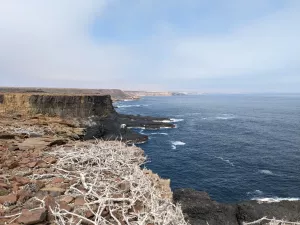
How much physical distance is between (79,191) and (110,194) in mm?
677

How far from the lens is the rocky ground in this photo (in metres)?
4.55

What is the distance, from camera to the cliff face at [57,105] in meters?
38.5

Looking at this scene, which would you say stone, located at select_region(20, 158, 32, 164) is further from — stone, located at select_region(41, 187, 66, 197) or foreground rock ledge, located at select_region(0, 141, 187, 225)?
stone, located at select_region(41, 187, 66, 197)

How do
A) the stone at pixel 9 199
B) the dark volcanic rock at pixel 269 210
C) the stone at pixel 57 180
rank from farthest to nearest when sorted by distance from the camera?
the dark volcanic rock at pixel 269 210, the stone at pixel 57 180, the stone at pixel 9 199

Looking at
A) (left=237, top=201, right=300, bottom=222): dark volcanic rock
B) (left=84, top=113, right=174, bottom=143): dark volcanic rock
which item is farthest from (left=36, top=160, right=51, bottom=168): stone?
(left=84, top=113, right=174, bottom=143): dark volcanic rock

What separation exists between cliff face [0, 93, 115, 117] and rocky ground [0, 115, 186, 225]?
33.5m

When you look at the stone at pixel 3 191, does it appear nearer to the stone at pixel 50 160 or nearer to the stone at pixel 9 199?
the stone at pixel 9 199

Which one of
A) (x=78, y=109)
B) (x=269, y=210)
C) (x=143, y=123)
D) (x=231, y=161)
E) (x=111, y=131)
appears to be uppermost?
(x=78, y=109)

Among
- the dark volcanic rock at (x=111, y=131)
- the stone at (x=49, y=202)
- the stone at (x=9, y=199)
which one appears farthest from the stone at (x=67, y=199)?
the dark volcanic rock at (x=111, y=131)

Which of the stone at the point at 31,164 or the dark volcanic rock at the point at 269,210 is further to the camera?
the dark volcanic rock at the point at 269,210

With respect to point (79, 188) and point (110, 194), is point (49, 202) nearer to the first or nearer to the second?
point (79, 188)

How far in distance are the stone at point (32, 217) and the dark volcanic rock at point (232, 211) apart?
13.8 metres

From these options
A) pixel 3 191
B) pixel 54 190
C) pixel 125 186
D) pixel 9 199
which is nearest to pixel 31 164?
pixel 3 191

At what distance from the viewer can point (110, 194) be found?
5.31 metres
